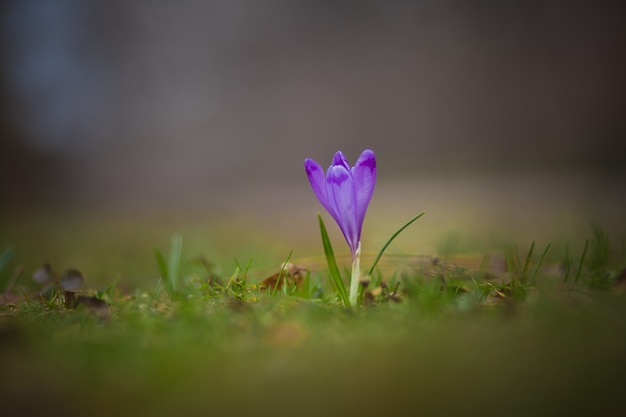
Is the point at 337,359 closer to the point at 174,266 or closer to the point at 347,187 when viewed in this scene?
the point at 347,187

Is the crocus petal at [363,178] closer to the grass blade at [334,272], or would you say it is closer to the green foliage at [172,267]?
the grass blade at [334,272]

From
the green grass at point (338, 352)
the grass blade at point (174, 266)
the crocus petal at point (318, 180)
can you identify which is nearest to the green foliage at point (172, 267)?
the grass blade at point (174, 266)

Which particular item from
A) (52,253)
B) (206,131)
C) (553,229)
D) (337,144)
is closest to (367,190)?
(553,229)

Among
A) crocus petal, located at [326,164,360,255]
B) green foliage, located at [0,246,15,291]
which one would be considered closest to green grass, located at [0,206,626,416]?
crocus petal, located at [326,164,360,255]

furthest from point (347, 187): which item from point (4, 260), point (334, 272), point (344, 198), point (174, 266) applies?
point (4, 260)

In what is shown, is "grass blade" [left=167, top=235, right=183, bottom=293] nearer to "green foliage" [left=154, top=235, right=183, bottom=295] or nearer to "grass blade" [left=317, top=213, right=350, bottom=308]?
"green foliage" [left=154, top=235, right=183, bottom=295]

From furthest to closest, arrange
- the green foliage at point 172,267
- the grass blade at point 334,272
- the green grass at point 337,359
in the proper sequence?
the green foliage at point 172,267, the grass blade at point 334,272, the green grass at point 337,359

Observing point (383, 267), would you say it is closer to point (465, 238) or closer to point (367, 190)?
point (367, 190)
